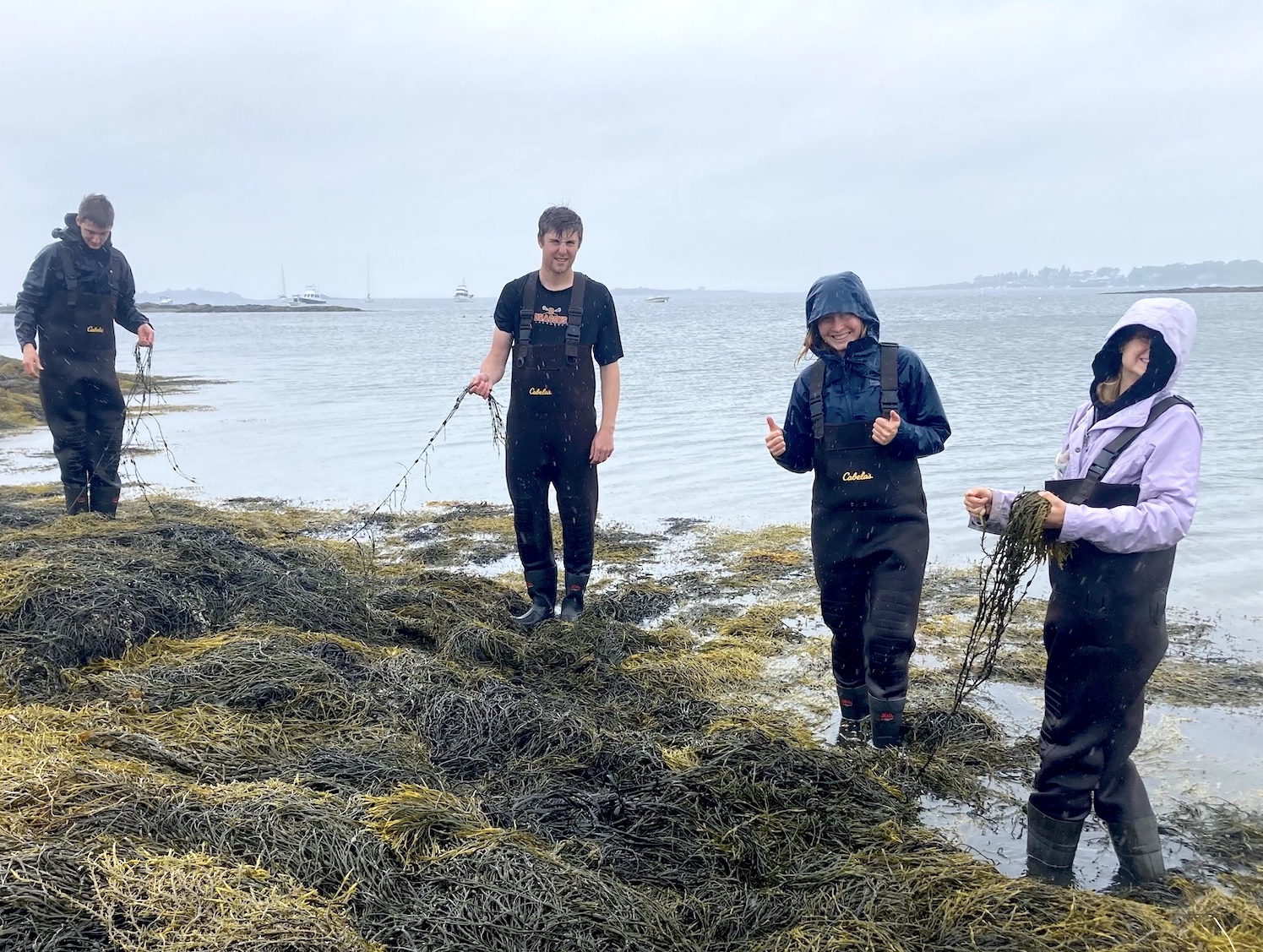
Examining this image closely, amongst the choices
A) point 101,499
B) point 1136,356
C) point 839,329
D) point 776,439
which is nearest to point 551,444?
point 776,439

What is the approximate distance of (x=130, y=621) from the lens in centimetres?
450

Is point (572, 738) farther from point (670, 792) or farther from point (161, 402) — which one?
point (161, 402)

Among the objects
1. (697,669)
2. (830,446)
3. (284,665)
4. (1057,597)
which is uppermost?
(830,446)

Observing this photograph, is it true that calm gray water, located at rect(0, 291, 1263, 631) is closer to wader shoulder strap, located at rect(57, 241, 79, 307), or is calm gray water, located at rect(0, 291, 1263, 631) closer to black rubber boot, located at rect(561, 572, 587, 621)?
black rubber boot, located at rect(561, 572, 587, 621)

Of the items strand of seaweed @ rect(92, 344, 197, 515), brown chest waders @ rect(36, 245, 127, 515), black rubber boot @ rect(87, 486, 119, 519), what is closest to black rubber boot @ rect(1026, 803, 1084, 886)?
strand of seaweed @ rect(92, 344, 197, 515)

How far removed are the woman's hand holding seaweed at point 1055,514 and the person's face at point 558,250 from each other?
10.6ft

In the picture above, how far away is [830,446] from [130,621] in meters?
3.31

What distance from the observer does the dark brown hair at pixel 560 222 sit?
5.36 metres

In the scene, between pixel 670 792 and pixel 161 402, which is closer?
pixel 670 792

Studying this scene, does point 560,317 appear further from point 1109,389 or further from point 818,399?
point 1109,389

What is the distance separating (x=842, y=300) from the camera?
3.90m

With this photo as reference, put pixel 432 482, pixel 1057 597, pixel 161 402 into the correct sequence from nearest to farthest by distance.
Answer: pixel 1057 597, pixel 432 482, pixel 161 402

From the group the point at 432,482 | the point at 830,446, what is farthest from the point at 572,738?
the point at 432,482

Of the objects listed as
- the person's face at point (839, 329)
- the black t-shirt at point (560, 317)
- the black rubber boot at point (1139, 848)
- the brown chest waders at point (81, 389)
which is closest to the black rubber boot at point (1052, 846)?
the black rubber boot at point (1139, 848)
